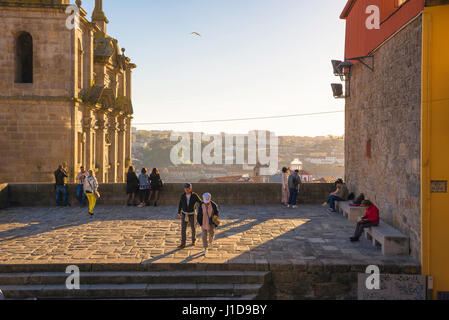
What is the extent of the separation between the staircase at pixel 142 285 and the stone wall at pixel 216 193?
7.42m

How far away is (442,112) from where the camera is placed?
285 inches

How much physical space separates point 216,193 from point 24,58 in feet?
47.5

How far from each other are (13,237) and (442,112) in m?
10.5

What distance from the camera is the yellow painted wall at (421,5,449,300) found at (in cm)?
719

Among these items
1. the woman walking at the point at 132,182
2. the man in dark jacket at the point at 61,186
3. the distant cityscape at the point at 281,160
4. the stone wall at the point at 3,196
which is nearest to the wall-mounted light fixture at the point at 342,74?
the woman walking at the point at 132,182

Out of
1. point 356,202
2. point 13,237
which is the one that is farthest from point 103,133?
point 356,202

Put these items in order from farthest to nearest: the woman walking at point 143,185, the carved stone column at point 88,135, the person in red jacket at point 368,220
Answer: the carved stone column at point 88,135 → the woman walking at point 143,185 → the person in red jacket at point 368,220

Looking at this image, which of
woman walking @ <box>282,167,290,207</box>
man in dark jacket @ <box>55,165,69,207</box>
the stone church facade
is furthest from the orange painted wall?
the stone church facade

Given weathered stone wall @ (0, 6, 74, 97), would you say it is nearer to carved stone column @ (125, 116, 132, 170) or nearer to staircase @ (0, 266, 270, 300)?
carved stone column @ (125, 116, 132, 170)

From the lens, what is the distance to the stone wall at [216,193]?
14281 mm

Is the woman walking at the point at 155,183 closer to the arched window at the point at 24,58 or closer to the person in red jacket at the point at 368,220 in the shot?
the person in red jacket at the point at 368,220

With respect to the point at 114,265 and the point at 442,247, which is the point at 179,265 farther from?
the point at 442,247

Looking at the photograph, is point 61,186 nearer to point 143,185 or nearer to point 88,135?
point 143,185

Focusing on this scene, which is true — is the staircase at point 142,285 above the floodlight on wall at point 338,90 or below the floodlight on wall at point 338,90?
below
